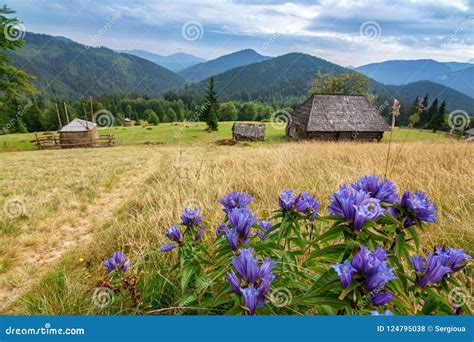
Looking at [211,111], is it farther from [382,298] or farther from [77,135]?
[382,298]

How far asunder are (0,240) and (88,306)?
339 centimetres

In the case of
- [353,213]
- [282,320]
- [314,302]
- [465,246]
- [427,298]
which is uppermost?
[353,213]

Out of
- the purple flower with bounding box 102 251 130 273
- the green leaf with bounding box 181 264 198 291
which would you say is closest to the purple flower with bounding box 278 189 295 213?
the green leaf with bounding box 181 264 198 291

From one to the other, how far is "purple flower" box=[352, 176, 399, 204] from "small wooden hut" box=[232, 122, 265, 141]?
37293 mm

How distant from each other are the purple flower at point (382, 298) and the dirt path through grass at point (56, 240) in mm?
3265

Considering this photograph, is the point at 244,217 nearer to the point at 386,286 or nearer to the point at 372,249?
the point at 372,249

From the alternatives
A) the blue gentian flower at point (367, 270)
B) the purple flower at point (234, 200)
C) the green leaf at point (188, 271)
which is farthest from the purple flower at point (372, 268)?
the green leaf at point (188, 271)

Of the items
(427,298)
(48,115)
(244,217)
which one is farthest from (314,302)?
(48,115)

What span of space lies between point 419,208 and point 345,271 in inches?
22.7

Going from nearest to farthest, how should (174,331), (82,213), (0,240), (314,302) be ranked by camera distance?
(314,302), (174,331), (0,240), (82,213)

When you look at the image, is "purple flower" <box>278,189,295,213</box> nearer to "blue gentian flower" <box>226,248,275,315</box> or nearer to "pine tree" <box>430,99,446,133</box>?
"blue gentian flower" <box>226,248,275,315</box>

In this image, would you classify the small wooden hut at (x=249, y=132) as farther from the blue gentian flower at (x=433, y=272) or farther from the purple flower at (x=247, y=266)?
the purple flower at (x=247, y=266)

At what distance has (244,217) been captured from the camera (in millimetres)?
1481

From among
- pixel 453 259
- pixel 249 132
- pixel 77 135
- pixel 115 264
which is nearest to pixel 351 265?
pixel 453 259
